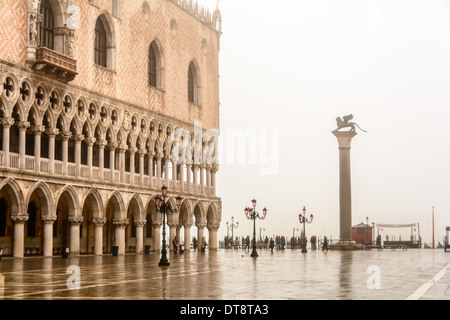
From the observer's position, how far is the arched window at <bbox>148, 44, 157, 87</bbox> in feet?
137

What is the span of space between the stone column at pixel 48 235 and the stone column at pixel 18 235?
1770 mm

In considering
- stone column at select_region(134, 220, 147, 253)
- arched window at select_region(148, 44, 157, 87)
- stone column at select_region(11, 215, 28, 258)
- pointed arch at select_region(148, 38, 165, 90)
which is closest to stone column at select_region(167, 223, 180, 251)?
stone column at select_region(134, 220, 147, 253)

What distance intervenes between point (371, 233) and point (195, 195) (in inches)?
735

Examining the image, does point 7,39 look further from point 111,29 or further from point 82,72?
point 111,29

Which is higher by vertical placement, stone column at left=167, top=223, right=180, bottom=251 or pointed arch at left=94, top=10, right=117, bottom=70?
pointed arch at left=94, top=10, right=117, bottom=70

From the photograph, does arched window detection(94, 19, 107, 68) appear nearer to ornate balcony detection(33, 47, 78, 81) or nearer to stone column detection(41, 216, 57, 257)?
ornate balcony detection(33, 47, 78, 81)

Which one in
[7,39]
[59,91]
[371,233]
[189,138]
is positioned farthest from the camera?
[371,233]

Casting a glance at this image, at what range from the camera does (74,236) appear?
33500 mm

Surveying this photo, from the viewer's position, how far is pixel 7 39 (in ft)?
96.2

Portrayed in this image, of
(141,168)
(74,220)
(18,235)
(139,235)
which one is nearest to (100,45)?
(141,168)

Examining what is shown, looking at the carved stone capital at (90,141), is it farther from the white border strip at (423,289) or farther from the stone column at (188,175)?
the white border strip at (423,289)

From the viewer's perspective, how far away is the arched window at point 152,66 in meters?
41.8

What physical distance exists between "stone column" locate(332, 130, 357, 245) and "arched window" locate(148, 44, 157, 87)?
12816 millimetres

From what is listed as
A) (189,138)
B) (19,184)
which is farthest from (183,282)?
(189,138)
